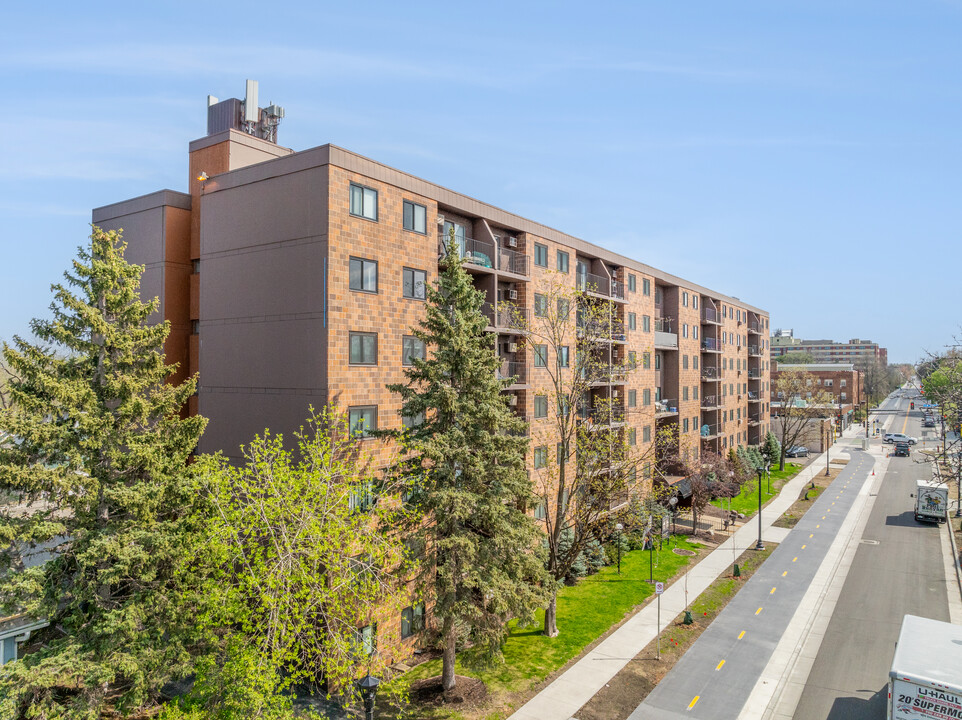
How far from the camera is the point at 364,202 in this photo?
829 inches

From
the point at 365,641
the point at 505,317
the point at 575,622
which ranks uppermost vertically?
the point at 505,317

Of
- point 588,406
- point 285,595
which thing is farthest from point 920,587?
point 285,595

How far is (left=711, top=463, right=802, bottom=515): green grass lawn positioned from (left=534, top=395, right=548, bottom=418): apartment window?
23.3m

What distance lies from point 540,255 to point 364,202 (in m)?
12.8

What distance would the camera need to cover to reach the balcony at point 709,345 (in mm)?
54519

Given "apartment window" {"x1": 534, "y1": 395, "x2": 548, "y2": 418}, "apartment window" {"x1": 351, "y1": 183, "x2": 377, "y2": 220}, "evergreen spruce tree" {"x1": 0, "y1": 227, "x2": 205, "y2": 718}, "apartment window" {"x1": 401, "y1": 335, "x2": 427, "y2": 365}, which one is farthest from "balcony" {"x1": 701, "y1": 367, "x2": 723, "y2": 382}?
"evergreen spruce tree" {"x1": 0, "y1": 227, "x2": 205, "y2": 718}

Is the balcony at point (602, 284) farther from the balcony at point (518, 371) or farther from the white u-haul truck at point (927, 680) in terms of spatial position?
the white u-haul truck at point (927, 680)

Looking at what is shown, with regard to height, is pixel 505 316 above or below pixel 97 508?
above

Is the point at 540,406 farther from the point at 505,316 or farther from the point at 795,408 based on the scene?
the point at 795,408

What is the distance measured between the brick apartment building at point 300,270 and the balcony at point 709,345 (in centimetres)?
2920

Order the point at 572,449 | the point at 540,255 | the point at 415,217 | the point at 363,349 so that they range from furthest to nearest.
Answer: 1. the point at 540,255
2. the point at 572,449
3. the point at 415,217
4. the point at 363,349

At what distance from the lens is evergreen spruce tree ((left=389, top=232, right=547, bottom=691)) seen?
59.3ft

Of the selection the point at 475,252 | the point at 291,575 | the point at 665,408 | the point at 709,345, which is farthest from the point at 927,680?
the point at 709,345

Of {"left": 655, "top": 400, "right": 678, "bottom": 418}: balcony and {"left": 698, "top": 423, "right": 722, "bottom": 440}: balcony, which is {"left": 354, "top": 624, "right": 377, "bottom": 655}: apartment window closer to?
{"left": 655, "top": 400, "right": 678, "bottom": 418}: balcony
